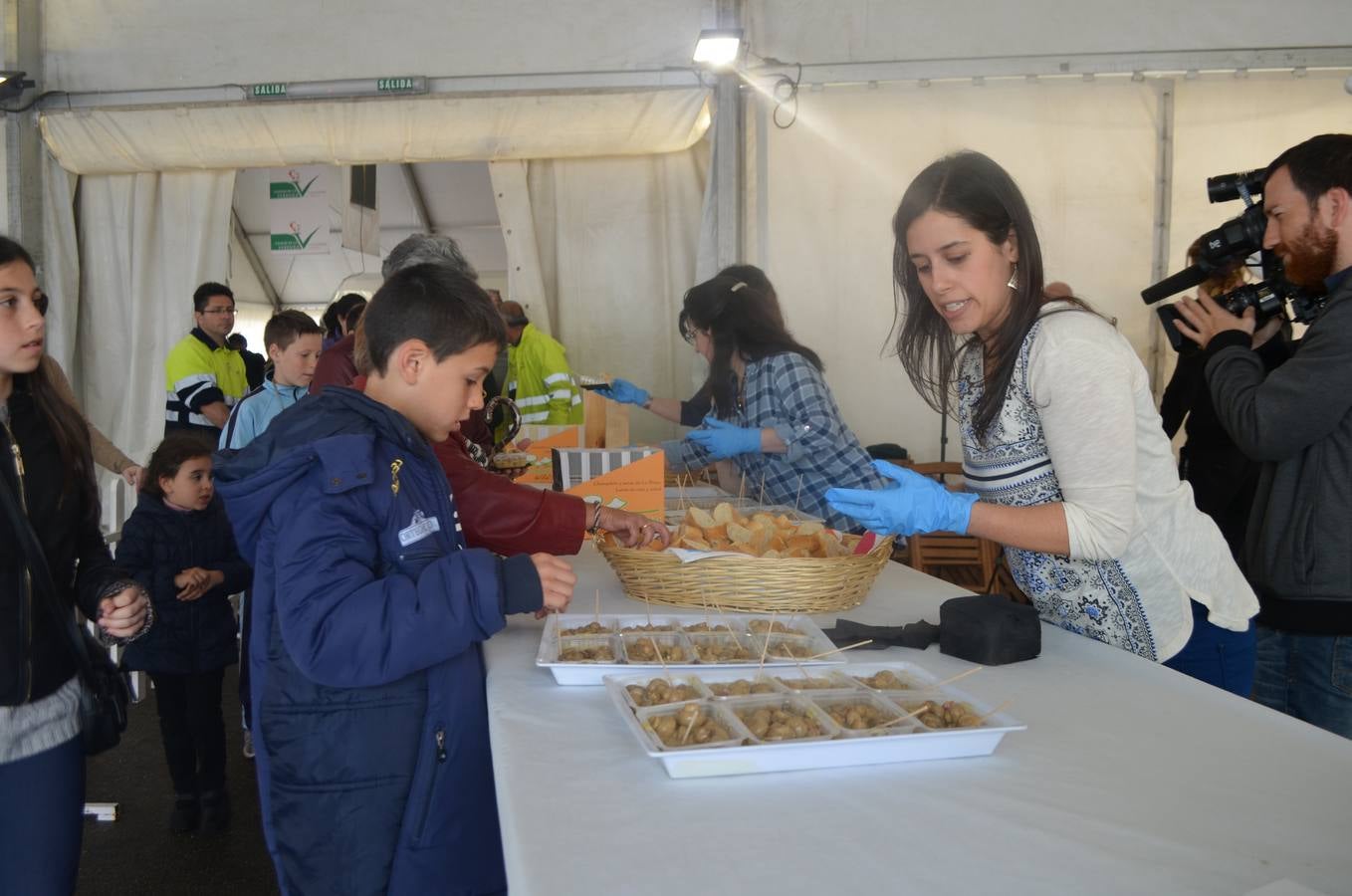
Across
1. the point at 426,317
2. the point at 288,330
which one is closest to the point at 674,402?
the point at 288,330

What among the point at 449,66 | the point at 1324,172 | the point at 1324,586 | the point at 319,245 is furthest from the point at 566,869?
the point at 319,245

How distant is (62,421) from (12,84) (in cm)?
429

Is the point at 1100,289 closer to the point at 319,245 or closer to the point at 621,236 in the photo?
the point at 621,236

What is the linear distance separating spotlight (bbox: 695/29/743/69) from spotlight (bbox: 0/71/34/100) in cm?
347

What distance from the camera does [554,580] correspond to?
135 cm

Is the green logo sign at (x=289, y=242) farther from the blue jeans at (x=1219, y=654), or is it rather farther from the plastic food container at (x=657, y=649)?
the blue jeans at (x=1219, y=654)

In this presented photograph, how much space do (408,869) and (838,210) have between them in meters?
3.91

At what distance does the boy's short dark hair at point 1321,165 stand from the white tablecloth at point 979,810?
3.37ft

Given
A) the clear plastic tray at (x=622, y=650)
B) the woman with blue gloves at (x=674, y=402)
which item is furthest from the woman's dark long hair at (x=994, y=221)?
the woman with blue gloves at (x=674, y=402)

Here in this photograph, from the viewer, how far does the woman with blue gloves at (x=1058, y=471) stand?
1.43 m

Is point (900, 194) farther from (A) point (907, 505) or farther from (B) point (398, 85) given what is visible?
(A) point (907, 505)

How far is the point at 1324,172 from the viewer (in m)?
1.72

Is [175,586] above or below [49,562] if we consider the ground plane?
below

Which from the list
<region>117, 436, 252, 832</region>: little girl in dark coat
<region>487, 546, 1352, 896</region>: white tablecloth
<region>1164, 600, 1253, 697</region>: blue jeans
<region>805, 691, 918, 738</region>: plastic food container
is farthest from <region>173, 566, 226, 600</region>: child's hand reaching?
<region>1164, 600, 1253, 697</region>: blue jeans
